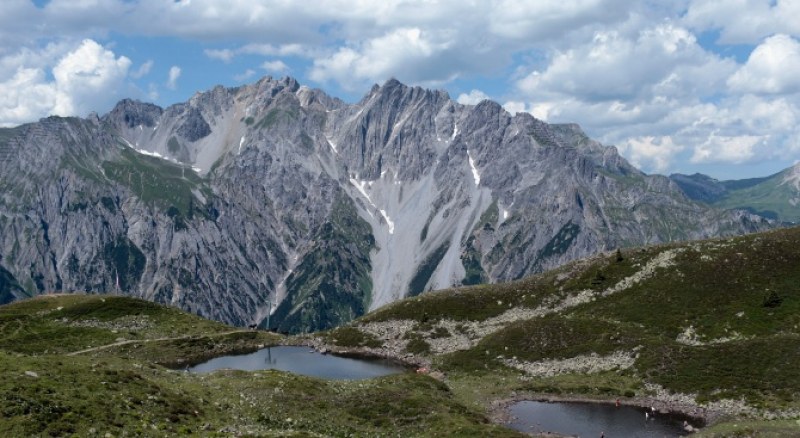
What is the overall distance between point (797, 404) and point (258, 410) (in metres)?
59.8

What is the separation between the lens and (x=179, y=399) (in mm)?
55406

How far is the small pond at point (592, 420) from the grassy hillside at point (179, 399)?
25.6 feet

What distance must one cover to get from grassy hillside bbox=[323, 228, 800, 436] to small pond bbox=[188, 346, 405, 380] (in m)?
7.75

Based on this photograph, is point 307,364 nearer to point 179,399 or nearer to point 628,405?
point 628,405

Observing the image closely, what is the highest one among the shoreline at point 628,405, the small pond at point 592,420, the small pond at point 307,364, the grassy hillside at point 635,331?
the grassy hillside at point 635,331

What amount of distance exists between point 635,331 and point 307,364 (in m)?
55.4

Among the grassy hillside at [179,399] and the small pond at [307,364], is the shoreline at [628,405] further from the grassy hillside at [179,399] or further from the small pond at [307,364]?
the small pond at [307,364]

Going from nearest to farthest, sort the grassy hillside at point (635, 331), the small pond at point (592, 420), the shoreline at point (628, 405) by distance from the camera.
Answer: the small pond at point (592, 420) → the shoreline at point (628, 405) → the grassy hillside at point (635, 331)

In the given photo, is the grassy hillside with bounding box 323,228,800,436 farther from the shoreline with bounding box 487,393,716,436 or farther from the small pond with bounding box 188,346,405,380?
the small pond with bounding box 188,346,405,380

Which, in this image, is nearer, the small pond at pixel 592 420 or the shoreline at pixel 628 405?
the small pond at pixel 592 420

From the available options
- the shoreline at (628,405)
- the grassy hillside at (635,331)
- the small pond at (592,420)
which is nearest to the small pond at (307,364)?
the grassy hillside at (635,331)

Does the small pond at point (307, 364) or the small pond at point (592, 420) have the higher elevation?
the small pond at point (307, 364)

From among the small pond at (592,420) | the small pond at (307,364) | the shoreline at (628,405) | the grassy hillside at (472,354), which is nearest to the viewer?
the grassy hillside at (472,354)

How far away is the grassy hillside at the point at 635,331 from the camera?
84.0m
